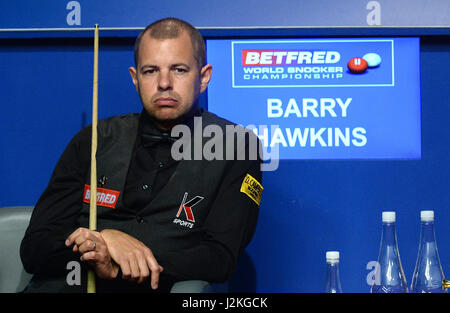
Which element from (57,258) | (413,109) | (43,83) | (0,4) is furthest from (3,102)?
(413,109)

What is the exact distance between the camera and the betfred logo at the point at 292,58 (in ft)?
6.48

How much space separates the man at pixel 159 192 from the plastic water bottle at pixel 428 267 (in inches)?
15.7

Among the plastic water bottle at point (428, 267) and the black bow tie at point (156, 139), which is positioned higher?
the black bow tie at point (156, 139)

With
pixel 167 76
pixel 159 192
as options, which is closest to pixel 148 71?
pixel 167 76

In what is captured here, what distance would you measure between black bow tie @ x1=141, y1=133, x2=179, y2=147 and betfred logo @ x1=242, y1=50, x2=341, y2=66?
0.58 m

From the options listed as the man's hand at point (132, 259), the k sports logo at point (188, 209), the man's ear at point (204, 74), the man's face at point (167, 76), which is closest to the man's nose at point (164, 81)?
the man's face at point (167, 76)

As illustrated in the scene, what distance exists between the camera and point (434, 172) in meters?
1.96

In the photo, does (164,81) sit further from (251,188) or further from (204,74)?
(251,188)

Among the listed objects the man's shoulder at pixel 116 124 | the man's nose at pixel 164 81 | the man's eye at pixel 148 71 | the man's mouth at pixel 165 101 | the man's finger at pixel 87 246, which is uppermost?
the man's eye at pixel 148 71

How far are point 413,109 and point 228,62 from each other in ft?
2.15

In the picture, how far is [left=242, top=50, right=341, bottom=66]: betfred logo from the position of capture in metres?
1.98

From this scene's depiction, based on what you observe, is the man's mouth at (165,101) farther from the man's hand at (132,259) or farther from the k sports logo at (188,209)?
the man's hand at (132,259)

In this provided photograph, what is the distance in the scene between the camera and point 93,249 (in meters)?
1.13

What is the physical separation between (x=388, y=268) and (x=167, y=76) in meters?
0.70
